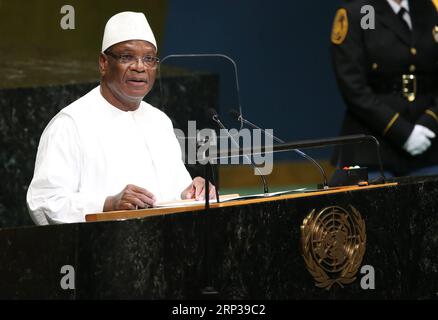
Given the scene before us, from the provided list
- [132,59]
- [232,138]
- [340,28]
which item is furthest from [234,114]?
[340,28]

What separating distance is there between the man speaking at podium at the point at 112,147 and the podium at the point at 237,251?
15.7 inches

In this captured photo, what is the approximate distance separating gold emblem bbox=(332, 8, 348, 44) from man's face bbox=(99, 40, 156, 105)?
1.71 m

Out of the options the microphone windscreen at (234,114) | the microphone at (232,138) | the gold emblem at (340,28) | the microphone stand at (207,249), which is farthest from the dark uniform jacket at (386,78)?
the microphone stand at (207,249)

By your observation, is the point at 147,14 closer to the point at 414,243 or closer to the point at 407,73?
the point at 407,73

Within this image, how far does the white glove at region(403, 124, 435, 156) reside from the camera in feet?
22.8

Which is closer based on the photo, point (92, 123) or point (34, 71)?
point (92, 123)

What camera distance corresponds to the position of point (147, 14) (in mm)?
10008

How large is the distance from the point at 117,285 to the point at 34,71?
147 inches

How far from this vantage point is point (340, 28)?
23.0 feet

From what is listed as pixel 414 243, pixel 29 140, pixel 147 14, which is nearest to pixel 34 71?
pixel 29 140

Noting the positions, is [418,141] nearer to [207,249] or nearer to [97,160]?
[97,160]

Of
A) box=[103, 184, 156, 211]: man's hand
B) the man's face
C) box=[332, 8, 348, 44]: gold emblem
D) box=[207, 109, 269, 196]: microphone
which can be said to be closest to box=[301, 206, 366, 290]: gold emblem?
box=[207, 109, 269, 196]: microphone

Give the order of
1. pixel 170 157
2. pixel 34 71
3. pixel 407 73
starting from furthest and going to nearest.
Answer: pixel 34 71 → pixel 407 73 → pixel 170 157

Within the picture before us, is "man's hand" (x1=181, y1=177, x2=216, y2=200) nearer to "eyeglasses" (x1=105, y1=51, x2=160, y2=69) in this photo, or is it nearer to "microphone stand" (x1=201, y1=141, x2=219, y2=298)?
"eyeglasses" (x1=105, y1=51, x2=160, y2=69)
